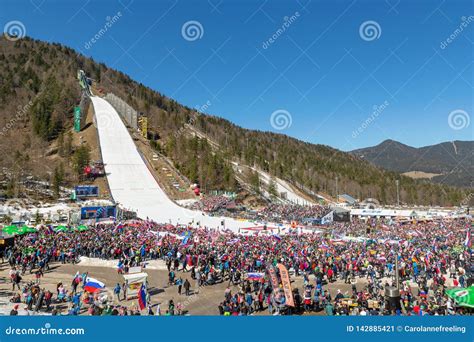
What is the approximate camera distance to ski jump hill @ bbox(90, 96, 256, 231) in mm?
43125

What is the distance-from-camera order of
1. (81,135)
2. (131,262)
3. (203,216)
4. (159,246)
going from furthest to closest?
(81,135), (203,216), (159,246), (131,262)

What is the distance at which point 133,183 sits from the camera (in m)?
60.2

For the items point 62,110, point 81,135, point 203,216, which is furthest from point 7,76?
point 203,216

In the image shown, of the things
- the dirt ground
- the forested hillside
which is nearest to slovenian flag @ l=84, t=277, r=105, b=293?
the dirt ground

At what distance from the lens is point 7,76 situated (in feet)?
372

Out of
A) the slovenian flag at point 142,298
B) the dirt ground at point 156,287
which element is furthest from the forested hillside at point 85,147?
the slovenian flag at point 142,298

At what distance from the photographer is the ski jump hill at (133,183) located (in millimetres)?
43125

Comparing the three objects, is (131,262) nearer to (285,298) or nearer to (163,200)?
(285,298)

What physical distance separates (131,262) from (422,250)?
54.0 ft

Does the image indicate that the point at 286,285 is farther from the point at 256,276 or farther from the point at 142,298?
the point at 142,298

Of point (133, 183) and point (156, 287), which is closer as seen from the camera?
point (156, 287)

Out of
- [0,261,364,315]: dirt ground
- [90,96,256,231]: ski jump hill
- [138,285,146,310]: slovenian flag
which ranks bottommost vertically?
[0,261,364,315]: dirt ground

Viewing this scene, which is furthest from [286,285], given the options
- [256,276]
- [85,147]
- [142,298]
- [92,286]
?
[85,147]

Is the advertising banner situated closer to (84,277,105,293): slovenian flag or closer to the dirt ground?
the dirt ground
